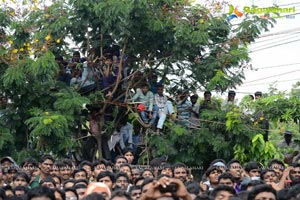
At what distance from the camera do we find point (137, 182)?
1155cm

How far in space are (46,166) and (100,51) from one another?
4679mm

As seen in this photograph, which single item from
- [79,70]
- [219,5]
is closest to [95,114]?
[79,70]

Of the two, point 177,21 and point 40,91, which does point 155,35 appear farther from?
point 40,91

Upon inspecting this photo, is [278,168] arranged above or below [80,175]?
above

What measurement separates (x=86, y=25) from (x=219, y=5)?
281cm

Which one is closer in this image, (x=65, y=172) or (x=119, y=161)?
(x=65, y=172)

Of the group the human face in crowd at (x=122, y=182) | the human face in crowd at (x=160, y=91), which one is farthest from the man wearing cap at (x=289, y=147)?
the human face in crowd at (x=122, y=182)

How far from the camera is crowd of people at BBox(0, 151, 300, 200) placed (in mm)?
7984

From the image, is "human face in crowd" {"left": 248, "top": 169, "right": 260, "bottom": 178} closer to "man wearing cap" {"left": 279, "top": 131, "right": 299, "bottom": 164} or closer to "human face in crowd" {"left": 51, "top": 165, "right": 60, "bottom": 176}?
"human face in crowd" {"left": 51, "top": 165, "right": 60, "bottom": 176}

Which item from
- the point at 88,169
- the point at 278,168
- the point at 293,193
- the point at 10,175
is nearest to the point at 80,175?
the point at 88,169

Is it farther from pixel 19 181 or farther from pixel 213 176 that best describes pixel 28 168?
pixel 213 176

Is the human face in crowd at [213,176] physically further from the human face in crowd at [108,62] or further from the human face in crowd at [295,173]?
the human face in crowd at [108,62]

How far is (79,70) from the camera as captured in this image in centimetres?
1692

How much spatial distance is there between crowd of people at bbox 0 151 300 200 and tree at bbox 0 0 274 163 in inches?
72.4
